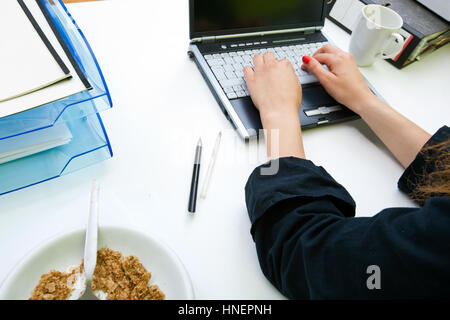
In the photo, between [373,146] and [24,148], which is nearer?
[24,148]

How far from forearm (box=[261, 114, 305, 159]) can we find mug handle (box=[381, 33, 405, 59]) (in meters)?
0.35

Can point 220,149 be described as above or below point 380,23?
below

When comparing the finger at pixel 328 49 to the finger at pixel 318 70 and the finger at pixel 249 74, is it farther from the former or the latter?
the finger at pixel 249 74

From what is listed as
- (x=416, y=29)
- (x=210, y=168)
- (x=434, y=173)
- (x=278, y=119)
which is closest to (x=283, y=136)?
(x=278, y=119)

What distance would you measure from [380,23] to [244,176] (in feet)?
1.78

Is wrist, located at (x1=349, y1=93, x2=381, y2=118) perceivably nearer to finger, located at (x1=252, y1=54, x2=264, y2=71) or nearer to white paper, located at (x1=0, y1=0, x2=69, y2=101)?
finger, located at (x1=252, y1=54, x2=264, y2=71)

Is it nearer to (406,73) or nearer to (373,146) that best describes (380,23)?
(406,73)

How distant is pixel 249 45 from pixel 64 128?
430mm

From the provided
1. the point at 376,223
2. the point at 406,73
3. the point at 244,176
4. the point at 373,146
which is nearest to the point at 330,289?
the point at 376,223

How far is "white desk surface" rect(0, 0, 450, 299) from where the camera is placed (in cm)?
44

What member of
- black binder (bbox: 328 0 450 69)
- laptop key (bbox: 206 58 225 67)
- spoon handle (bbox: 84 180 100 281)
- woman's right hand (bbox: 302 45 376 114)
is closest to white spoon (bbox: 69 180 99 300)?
A: spoon handle (bbox: 84 180 100 281)

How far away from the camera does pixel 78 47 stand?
472 mm
